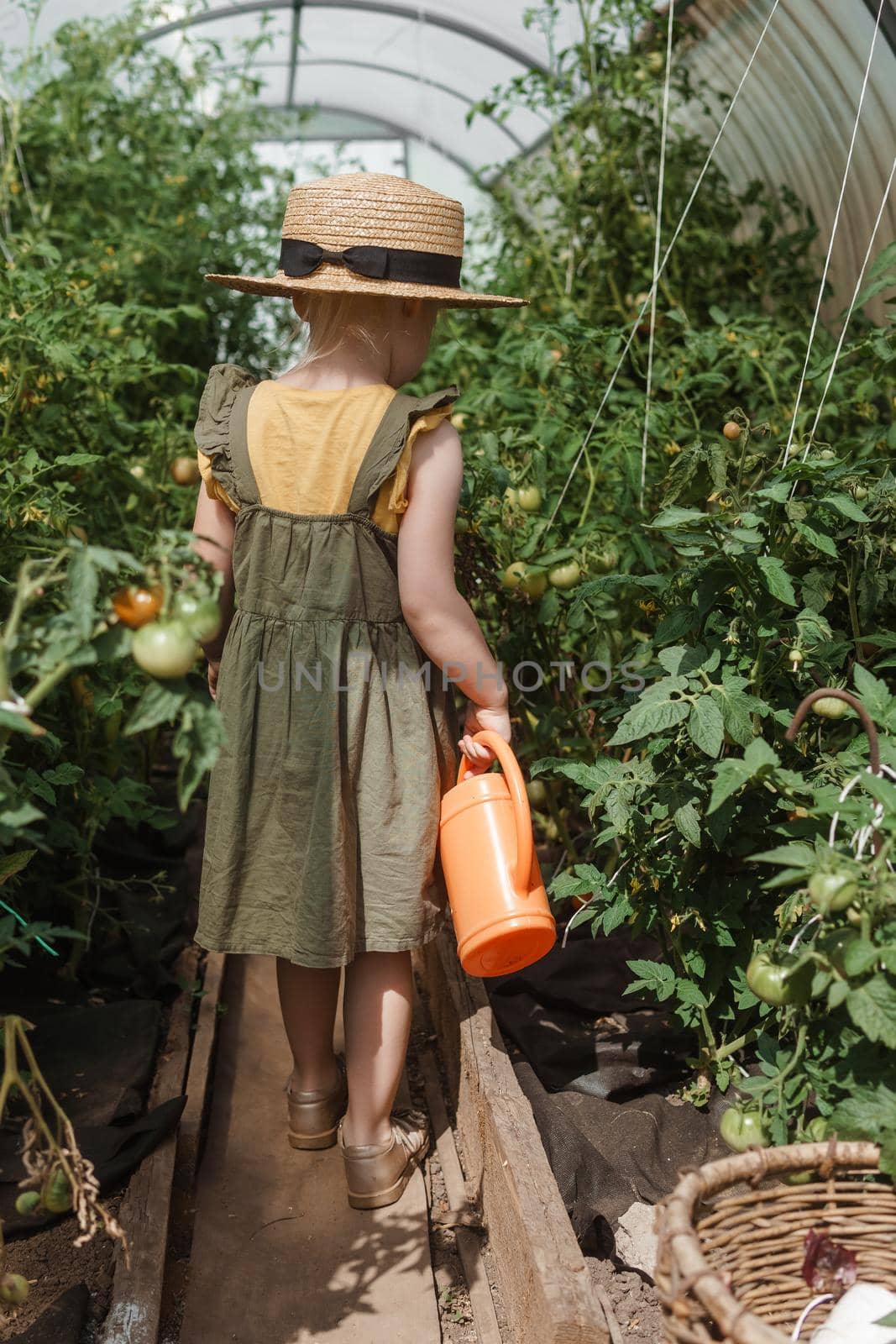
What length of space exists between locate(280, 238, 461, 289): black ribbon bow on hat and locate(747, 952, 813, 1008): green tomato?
3.19ft

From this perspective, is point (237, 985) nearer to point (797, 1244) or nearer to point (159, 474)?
point (159, 474)

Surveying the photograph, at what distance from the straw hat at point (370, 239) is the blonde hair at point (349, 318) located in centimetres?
3

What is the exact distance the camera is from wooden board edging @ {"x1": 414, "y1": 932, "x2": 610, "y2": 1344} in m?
1.32

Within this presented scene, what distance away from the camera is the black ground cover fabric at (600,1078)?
5.68 ft

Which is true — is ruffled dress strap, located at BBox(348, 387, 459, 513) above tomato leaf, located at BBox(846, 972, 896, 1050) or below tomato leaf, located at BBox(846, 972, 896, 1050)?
above

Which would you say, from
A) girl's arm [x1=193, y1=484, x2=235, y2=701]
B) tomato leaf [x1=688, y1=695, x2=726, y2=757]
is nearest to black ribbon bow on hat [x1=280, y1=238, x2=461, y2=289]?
girl's arm [x1=193, y1=484, x2=235, y2=701]

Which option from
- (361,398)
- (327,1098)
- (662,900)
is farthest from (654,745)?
(327,1098)

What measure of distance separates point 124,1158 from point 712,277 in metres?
2.63

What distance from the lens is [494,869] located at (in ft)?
5.37

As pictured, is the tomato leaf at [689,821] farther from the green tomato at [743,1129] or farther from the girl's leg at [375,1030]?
the girl's leg at [375,1030]

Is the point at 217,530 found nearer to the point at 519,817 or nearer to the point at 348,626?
the point at 348,626

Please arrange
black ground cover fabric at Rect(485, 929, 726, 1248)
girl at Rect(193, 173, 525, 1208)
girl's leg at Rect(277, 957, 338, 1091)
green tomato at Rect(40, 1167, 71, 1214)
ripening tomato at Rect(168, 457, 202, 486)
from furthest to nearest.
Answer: ripening tomato at Rect(168, 457, 202, 486)
girl's leg at Rect(277, 957, 338, 1091)
black ground cover fabric at Rect(485, 929, 726, 1248)
girl at Rect(193, 173, 525, 1208)
green tomato at Rect(40, 1167, 71, 1214)

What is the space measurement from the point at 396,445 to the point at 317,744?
1.40 feet

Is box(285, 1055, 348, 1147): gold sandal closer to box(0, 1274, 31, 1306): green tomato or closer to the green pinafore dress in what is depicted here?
the green pinafore dress
